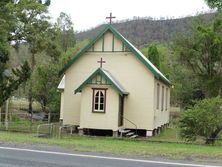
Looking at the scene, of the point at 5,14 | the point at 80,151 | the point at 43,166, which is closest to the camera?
the point at 43,166

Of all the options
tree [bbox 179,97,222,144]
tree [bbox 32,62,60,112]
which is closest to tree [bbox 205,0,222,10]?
tree [bbox 179,97,222,144]

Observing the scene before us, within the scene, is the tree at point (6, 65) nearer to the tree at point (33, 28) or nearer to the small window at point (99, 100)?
the tree at point (33, 28)

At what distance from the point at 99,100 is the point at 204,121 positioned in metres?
7.56

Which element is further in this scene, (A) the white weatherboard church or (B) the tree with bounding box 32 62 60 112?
(B) the tree with bounding box 32 62 60 112

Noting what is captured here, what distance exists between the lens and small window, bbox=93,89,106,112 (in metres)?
26.4

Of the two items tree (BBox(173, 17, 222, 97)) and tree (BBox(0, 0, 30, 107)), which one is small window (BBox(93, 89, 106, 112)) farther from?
tree (BBox(173, 17, 222, 97))

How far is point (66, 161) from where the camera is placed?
1000cm

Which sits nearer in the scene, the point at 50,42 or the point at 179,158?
the point at 179,158

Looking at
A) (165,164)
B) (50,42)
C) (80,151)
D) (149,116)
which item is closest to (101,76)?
(149,116)

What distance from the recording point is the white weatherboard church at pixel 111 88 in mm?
26359

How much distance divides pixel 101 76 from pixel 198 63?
2192cm

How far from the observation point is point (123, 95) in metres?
27.1

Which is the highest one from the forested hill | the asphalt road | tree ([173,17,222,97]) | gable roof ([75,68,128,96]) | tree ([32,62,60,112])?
the forested hill

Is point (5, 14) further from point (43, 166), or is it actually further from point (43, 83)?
point (43, 166)
